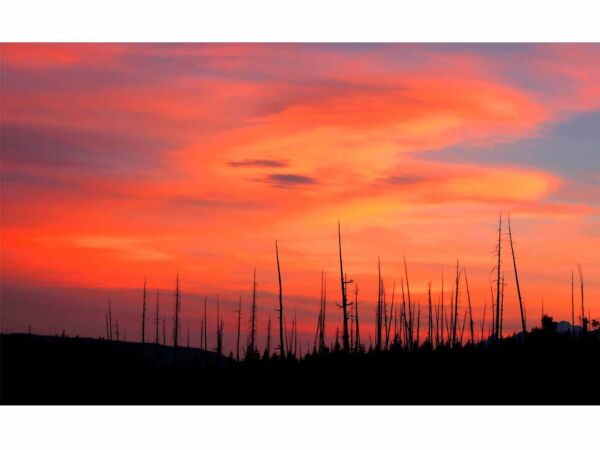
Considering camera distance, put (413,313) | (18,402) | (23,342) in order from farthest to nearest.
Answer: (413,313) < (23,342) < (18,402)

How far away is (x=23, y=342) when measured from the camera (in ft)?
134

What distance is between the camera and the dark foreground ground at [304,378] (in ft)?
120

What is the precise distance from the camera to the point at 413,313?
248ft

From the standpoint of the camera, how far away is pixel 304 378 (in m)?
40.5

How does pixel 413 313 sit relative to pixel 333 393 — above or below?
above

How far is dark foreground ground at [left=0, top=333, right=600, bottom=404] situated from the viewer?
120ft
